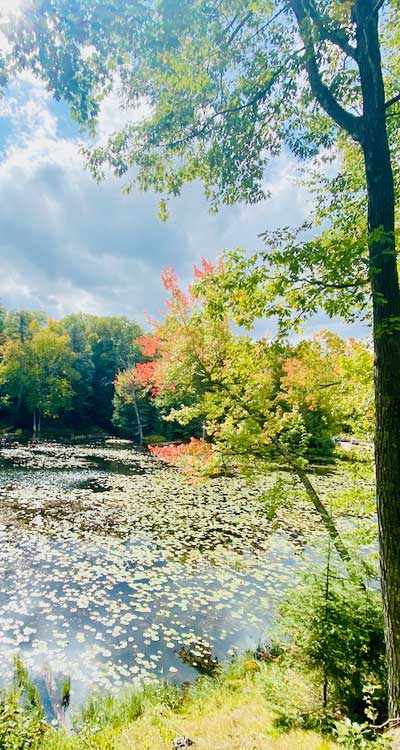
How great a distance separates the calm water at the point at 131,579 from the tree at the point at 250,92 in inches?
90.1

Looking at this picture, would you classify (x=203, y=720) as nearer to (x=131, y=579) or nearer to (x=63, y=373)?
(x=131, y=579)

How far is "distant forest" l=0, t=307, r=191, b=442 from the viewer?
3812 centimetres

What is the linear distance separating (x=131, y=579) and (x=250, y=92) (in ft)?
27.4

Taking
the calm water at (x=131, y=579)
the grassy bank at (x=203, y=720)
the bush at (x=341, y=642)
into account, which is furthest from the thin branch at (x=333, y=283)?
the grassy bank at (x=203, y=720)

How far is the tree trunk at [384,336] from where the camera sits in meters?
2.98

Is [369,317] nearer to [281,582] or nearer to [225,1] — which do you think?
[225,1]

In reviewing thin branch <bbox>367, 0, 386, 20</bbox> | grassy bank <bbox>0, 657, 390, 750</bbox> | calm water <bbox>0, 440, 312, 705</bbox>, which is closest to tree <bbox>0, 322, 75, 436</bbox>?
calm water <bbox>0, 440, 312, 705</bbox>

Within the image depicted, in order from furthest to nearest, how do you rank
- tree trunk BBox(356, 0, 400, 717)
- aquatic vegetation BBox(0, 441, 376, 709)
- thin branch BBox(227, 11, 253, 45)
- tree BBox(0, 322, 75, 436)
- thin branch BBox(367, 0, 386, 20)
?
tree BBox(0, 322, 75, 436) → aquatic vegetation BBox(0, 441, 376, 709) → thin branch BBox(227, 11, 253, 45) → tree trunk BBox(356, 0, 400, 717) → thin branch BBox(367, 0, 386, 20)

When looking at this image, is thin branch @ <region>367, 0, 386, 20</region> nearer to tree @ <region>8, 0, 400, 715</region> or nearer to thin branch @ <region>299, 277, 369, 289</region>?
tree @ <region>8, 0, 400, 715</region>

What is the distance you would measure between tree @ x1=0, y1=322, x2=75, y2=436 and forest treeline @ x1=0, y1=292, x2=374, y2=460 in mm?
110

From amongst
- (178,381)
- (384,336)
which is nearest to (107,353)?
(178,381)

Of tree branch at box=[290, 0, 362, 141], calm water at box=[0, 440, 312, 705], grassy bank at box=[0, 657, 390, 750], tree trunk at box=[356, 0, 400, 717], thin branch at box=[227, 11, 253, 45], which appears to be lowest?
calm water at box=[0, 440, 312, 705]

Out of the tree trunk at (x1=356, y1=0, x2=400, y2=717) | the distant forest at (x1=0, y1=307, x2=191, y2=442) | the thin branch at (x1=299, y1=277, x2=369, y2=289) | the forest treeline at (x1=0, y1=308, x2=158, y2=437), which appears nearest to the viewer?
the tree trunk at (x1=356, y1=0, x2=400, y2=717)

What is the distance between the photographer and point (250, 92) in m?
3.80
